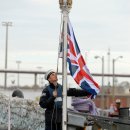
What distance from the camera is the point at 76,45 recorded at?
884 centimetres

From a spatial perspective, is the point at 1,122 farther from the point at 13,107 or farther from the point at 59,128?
the point at 59,128

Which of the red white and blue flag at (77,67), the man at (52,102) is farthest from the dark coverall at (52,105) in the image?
the red white and blue flag at (77,67)

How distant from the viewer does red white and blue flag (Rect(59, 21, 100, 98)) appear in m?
8.68

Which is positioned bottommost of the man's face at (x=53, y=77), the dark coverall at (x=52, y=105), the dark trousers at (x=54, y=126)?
the dark trousers at (x=54, y=126)

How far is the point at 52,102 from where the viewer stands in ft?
28.8

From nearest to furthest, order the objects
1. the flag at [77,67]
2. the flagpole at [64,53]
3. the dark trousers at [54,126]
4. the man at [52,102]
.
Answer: the flagpole at [64,53]
the flag at [77,67]
the man at [52,102]
the dark trousers at [54,126]

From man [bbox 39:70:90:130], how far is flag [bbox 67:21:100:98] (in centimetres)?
33

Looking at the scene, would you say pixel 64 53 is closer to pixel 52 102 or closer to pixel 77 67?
pixel 77 67

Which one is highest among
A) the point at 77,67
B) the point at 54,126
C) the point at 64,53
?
the point at 64,53

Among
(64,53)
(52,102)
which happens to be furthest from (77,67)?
(52,102)

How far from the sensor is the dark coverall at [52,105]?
883 cm

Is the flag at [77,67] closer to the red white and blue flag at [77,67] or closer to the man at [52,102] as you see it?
the red white and blue flag at [77,67]

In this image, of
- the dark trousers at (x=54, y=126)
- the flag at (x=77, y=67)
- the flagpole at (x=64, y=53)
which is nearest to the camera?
the flagpole at (x=64, y=53)

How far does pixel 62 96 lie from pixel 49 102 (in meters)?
0.29
